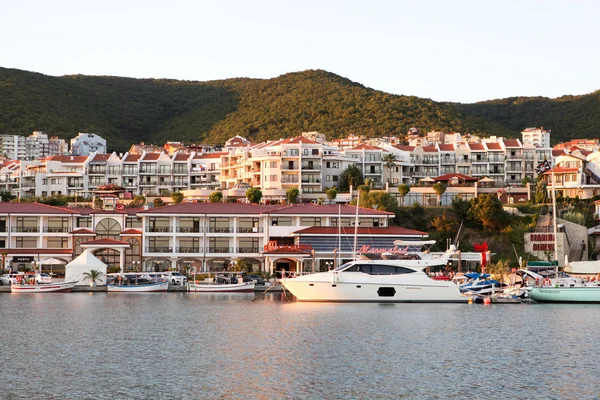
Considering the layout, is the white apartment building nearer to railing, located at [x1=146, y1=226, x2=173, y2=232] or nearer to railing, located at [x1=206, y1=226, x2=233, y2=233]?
railing, located at [x1=146, y1=226, x2=173, y2=232]

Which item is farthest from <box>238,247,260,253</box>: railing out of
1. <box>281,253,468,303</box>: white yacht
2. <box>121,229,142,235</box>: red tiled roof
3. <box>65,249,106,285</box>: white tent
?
<box>281,253,468,303</box>: white yacht

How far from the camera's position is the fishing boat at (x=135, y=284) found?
3337 inches

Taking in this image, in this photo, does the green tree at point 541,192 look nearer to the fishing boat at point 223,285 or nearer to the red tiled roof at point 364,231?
the red tiled roof at point 364,231

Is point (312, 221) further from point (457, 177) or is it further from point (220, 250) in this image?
point (457, 177)

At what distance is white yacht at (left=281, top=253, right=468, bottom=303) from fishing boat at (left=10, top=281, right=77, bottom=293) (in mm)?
24939

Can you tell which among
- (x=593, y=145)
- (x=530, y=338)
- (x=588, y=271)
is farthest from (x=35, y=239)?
(x=593, y=145)

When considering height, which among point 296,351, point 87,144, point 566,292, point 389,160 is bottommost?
point 296,351

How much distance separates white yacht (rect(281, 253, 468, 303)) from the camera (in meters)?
69.4

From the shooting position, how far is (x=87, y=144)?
184125mm

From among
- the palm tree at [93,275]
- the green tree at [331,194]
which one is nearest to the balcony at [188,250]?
the palm tree at [93,275]

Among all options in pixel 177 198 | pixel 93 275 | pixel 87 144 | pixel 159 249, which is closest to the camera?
pixel 93 275

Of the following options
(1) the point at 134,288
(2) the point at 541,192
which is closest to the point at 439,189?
(2) the point at 541,192

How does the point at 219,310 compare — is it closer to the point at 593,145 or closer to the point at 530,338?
the point at 530,338

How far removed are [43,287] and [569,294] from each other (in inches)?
1845
